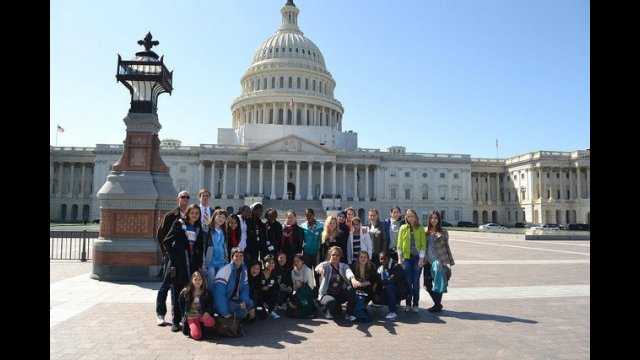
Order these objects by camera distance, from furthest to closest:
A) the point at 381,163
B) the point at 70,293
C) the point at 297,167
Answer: the point at 381,163
the point at 297,167
the point at 70,293

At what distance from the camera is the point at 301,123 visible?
8831 centimetres

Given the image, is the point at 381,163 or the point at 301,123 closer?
the point at 381,163

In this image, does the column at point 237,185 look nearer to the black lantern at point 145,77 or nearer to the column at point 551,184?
the column at point 551,184

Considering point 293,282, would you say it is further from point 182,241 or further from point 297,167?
point 297,167

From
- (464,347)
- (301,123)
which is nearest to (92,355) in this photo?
(464,347)

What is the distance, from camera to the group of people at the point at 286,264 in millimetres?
8562

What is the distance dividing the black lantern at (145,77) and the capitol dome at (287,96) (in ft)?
218

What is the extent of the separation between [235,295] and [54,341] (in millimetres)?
3192

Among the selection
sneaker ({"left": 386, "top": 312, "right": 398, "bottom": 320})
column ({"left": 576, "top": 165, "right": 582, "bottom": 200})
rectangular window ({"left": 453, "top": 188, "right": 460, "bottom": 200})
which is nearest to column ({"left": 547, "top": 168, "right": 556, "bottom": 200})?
column ({"left": 576, "top": 165, "right": 582, "bottom": 200})

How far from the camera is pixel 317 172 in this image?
78250mm

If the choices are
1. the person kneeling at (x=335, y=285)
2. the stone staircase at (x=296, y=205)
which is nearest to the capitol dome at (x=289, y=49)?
the stone staircase at (x=296, y=205)
